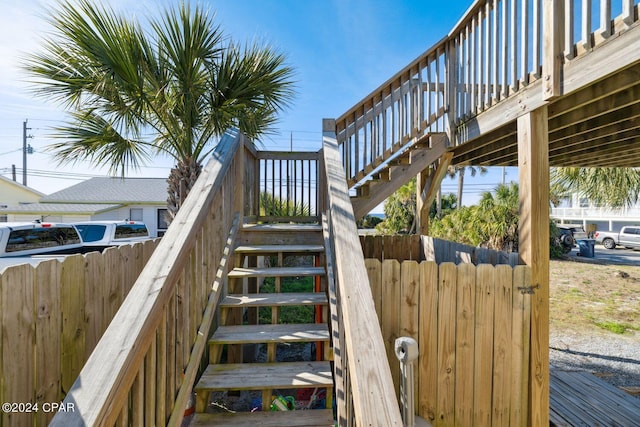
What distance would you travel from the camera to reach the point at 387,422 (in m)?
0.96

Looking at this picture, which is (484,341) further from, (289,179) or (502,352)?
(289,179)

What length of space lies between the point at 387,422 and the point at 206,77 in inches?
156

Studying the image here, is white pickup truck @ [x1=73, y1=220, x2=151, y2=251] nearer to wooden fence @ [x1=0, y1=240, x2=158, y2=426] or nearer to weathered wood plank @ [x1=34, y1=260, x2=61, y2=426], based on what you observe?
wooden fence @ [x1=0, y1=240, x2=158, y2=426]

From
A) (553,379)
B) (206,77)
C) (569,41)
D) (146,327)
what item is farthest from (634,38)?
(206,77)

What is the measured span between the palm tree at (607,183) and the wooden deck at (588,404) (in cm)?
789

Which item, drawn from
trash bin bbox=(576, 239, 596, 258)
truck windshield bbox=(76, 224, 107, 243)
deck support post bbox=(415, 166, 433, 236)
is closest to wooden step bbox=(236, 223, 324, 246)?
deck support post bbox=(415, 166, 433, 236)

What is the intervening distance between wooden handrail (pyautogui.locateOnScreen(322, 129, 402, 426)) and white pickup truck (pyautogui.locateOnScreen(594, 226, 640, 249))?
75.8ft

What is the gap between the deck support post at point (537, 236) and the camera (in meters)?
2.18

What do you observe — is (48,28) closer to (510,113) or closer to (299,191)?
(299,191)

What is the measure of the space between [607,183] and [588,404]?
28.3 feet

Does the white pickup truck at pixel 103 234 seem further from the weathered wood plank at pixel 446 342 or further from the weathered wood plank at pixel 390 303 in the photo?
the weathered wood plank at pixel 446 342

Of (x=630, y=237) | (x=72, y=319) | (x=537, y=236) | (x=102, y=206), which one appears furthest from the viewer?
(x=630, y=237)

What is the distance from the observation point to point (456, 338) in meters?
2.18

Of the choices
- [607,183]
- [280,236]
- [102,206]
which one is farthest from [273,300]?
[102,206]
